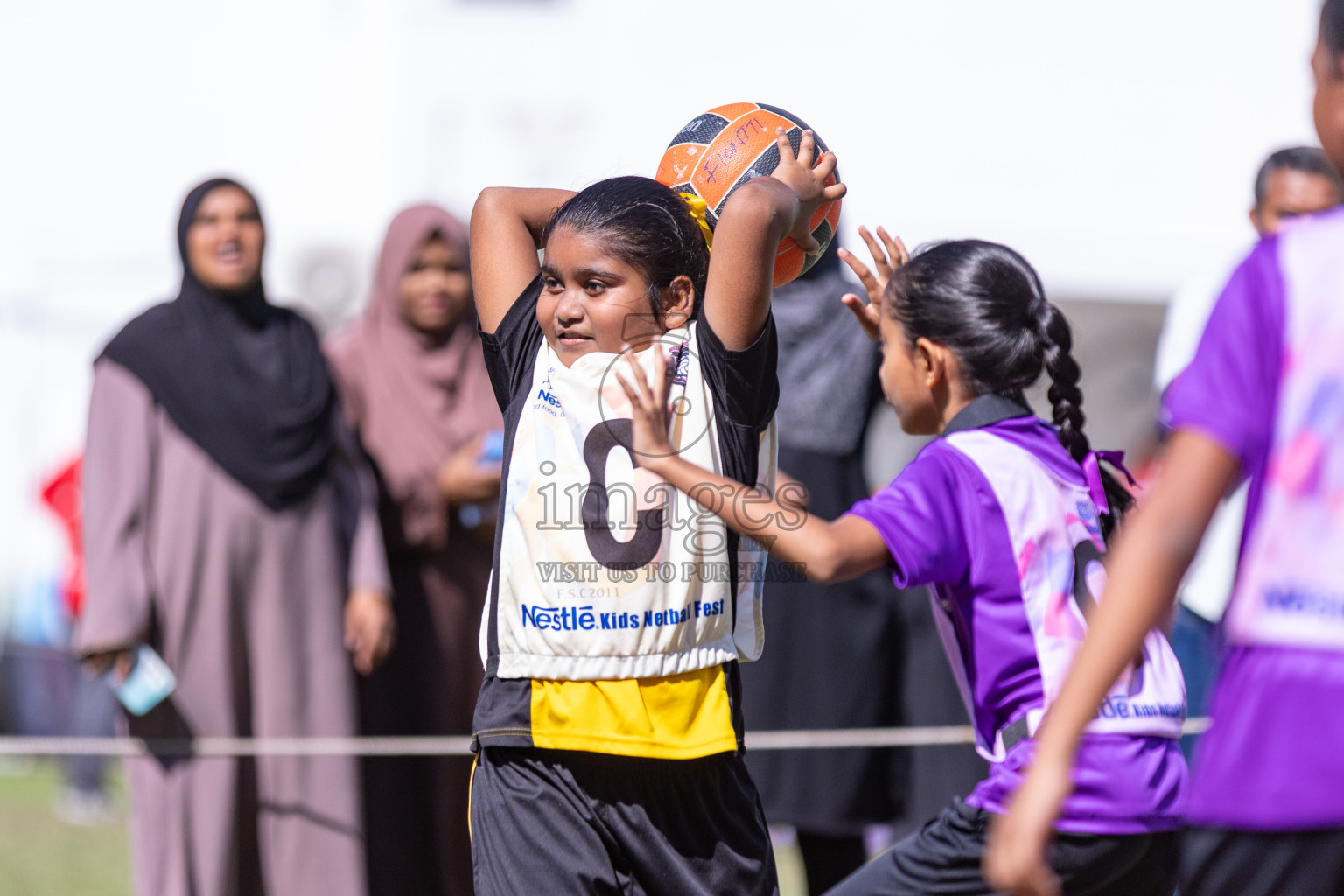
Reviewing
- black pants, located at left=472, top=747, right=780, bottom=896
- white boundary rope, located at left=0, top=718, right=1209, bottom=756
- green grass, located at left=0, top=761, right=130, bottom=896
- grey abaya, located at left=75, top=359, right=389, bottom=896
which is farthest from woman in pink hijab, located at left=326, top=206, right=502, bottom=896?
black pants, located at left=472, top=747, right=780, bottom=896

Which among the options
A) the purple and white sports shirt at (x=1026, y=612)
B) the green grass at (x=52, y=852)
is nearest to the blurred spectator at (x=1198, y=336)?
the purple and white sports shirt at (x=1026, y=612)

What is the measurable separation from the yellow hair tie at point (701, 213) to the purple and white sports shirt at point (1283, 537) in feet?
3.72

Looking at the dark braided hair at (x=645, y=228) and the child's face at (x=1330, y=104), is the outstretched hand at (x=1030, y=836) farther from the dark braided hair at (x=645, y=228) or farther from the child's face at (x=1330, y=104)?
the dark braided hair at (x=645, y=228)

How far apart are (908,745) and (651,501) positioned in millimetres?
2737

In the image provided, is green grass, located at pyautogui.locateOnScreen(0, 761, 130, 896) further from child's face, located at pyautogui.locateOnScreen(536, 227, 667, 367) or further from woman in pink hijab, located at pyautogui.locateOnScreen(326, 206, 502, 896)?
child's face, located at pyautogui.locateOnScreen(536, 227, 667, 367)

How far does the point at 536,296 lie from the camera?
2.42m

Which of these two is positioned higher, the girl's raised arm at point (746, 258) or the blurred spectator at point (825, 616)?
the girl's raised arm at point (746, 258)

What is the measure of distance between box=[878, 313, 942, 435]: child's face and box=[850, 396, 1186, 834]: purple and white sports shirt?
0.21 metres

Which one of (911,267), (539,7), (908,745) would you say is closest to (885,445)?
(908,745)

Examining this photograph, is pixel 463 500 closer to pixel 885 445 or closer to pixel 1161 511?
pixel 885 445

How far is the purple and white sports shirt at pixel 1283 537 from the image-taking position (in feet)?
4.65

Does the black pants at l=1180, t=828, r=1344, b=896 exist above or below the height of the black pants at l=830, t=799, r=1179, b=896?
above

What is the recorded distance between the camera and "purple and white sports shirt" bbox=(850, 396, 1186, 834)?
7.45 feet

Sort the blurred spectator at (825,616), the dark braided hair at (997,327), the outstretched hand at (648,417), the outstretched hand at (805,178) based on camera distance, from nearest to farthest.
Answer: the outstretched hand at (648,417) → the outstretched hand at (805,178) → the dark braided hair at (997,327) → the blurred spectator at (825,616)
